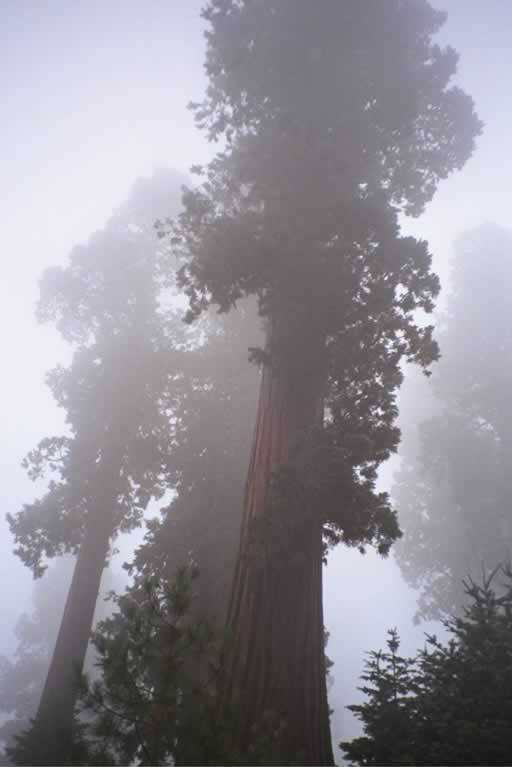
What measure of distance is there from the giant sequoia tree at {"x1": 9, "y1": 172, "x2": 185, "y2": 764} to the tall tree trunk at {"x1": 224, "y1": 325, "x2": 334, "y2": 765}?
7.48 meters

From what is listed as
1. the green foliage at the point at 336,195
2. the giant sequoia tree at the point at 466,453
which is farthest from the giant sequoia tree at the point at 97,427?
the giant sequoia tree at the point at 466,453

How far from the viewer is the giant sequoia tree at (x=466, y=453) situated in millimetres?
16094

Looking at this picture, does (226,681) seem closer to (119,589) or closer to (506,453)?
(506,453)

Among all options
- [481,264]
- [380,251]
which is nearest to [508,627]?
[380,251]

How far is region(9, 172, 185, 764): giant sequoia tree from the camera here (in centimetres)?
1178

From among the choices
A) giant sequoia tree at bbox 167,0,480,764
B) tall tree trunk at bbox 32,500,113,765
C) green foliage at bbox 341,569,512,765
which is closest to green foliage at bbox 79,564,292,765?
giant sequoia tree at bbox 167,0,480,764

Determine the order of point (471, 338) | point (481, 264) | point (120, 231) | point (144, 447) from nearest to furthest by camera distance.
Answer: point (144, 447), point (120, 231), point (471, 338), point (481, 264)

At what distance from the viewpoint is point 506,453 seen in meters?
16.5

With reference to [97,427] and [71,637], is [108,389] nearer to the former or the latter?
[97,427]

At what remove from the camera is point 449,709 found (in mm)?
4301

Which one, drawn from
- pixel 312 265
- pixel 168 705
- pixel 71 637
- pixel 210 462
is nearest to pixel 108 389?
pixel 210 462

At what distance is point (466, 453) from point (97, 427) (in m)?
13.5

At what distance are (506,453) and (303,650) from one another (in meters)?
14.7

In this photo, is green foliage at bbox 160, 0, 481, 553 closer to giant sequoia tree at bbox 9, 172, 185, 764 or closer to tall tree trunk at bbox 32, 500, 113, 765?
giant sequoia tree at bbox 9, 172, 185, 764
